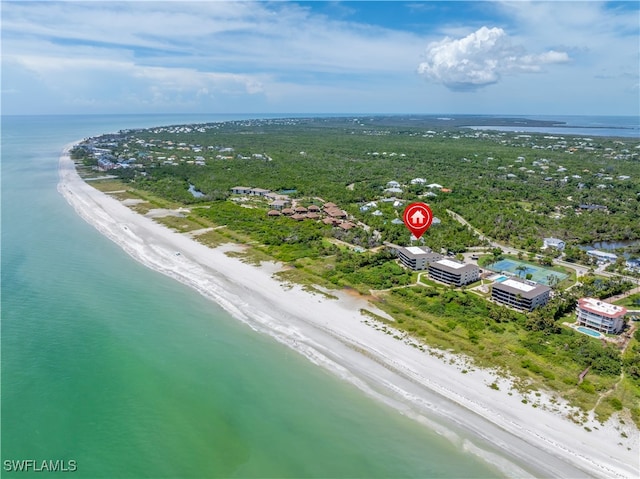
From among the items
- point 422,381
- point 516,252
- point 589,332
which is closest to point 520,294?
point 589,332

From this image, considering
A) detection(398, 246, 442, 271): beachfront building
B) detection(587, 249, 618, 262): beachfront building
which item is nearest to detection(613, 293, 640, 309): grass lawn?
detection(587, 249, 618, 262): beachfront building

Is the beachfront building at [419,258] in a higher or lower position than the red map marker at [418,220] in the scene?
lower

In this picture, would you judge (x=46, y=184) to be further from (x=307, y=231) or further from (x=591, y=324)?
(x=591, y=324)

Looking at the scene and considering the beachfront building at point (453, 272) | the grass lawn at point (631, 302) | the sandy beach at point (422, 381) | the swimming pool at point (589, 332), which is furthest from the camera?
the beachfront building at point (453, 272)

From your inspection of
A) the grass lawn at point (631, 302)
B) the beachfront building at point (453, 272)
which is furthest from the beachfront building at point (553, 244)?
the beachfront building at point (453, 272)

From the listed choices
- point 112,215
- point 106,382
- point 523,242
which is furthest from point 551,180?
point 106,382

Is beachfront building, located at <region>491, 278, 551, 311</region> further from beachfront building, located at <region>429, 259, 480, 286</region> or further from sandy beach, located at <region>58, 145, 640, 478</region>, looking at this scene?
sandy beach, located at <region>58, 145, 640, 478</region>

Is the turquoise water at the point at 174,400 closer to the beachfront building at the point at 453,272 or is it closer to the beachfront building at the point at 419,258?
the beachfront building at the point at 453,272
